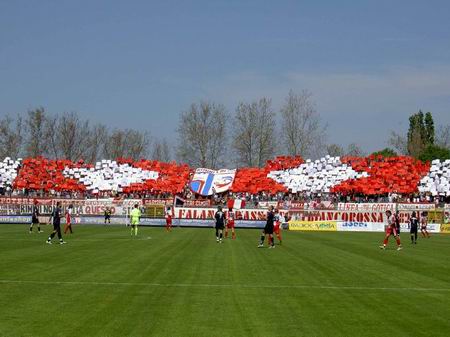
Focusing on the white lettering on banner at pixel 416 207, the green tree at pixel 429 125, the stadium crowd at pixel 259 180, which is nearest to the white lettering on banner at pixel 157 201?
the stadium crowd at pixel 259 180

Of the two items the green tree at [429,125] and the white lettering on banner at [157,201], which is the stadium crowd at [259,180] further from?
the green tree at [429,125]

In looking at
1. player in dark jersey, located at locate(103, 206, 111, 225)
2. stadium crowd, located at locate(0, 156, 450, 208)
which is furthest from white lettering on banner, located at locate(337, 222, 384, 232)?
player in dark jersey, located at locate(103, 206, 111, 225)

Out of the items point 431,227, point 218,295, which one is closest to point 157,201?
point 431,227

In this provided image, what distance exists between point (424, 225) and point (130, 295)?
138ft

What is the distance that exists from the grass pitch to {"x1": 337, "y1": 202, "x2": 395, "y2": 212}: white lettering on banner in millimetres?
41664

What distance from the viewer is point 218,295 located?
16.1 metres

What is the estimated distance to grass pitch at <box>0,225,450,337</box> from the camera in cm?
1223

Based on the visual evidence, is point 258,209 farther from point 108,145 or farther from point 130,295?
point 108,145

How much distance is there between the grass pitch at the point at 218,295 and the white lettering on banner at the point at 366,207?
41664 mm

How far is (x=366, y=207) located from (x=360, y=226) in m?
7.70

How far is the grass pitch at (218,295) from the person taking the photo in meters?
12.2

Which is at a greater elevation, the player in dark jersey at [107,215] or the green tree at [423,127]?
the green tree at [423,127]

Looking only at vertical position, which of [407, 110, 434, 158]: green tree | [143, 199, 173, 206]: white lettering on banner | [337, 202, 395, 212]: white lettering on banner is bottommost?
[337, 202, 395, 212]: white lettering on banner

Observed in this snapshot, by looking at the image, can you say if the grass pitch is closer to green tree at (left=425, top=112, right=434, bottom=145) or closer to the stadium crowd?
the stadium crowd
